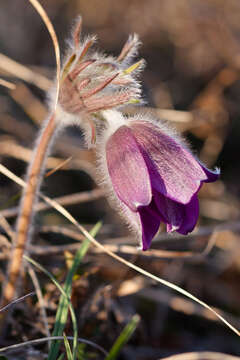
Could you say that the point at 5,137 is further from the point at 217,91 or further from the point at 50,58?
the point at 217,91

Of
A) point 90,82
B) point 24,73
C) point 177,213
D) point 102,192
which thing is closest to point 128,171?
point 177,213

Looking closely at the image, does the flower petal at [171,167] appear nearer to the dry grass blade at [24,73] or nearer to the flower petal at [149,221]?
the flower petal at [149,221]

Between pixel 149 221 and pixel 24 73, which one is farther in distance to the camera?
pixel 24 73

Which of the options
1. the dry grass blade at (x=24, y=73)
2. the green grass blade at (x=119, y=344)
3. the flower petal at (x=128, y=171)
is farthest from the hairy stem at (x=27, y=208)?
the dry grass blade at (x=24, y=73)

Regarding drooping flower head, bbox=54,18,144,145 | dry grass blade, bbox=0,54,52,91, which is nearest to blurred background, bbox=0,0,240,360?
dry grass blade, bbox=0,54,52,91

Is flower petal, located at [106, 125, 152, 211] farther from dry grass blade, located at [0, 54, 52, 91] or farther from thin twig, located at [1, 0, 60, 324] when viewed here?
dry grass blade, located at [0, 54, 52, 91]

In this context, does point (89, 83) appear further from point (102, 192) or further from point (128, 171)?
point (102, 192)
